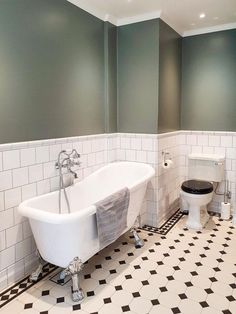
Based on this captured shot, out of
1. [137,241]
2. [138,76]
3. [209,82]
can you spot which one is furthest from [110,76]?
[137,241]

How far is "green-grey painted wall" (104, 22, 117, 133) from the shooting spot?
3.19m

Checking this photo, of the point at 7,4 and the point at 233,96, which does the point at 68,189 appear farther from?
the point at 233,96

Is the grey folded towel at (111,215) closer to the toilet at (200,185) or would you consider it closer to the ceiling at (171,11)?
the toilet at (200,185)

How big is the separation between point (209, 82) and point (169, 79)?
2.11 ft

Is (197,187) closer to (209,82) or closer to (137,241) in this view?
(137,241)

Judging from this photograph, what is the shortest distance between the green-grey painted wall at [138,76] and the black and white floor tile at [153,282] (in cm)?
143

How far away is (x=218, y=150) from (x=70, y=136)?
7.02 ft

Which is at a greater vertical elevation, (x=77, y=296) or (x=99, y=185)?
(x=99, y=185)

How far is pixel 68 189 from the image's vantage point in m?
2.64

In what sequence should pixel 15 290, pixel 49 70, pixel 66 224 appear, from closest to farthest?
pixel 66 224
pixel 15 290
pixel 49 70

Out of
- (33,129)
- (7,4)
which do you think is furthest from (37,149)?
(7,4)

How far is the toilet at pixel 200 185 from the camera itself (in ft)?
10.7

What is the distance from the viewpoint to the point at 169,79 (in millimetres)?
3451

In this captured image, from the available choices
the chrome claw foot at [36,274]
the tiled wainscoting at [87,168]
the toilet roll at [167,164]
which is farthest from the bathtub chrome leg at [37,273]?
the toilet roll at [167,164]
